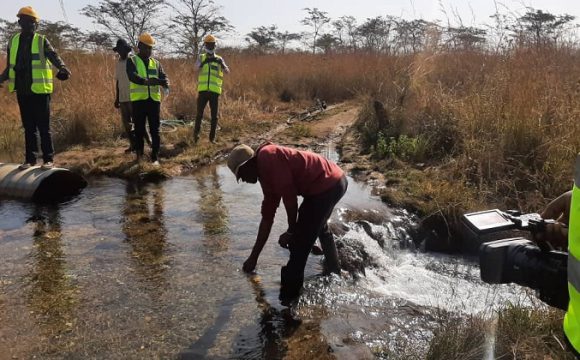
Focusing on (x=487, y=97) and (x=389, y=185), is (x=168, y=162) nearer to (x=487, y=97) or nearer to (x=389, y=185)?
(x=389, y=185)

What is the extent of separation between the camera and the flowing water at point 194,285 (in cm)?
312

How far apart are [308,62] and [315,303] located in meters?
14.1

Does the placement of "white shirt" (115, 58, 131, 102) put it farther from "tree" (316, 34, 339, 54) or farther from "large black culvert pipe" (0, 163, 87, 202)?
"tree" (316, 34, 339, 54)

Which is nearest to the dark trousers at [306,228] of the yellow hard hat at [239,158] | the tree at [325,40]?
the yellow hard hat at [239,158]

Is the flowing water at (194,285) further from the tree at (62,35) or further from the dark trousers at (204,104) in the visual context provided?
the tree at (62,35)

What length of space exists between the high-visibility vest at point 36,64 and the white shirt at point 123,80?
1.83 m

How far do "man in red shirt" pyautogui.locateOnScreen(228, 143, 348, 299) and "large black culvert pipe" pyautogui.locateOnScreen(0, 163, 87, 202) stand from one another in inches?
135

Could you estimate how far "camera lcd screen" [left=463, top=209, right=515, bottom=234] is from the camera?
65.9 inches

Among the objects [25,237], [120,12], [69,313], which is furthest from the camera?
[120,12]

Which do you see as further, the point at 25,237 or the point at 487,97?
the point at 487,97

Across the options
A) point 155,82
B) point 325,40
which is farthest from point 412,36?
point 325,40

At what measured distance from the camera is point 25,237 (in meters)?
4.73

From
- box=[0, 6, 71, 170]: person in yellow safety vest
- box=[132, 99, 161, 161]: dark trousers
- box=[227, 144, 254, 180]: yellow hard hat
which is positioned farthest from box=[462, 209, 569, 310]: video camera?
box=[132, 99, 161, 161]: dark trousers

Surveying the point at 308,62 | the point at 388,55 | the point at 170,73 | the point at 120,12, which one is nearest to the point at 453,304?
the point at 388,55
